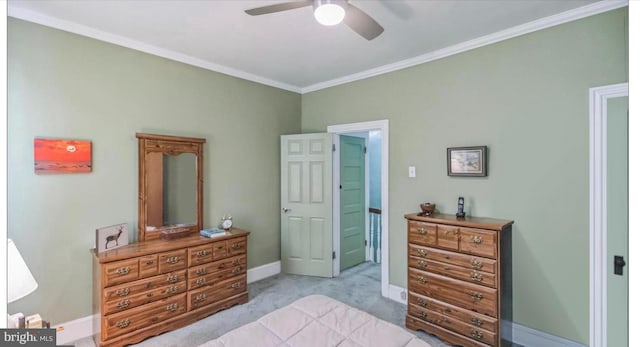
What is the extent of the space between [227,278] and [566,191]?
10.5 ft

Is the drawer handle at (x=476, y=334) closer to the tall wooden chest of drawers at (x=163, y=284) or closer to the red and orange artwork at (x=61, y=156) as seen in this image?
the tall wooden chest of drawers at (x=163, y=284)

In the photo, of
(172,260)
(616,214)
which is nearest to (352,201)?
(172,260)

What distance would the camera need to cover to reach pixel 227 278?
3.11 meters

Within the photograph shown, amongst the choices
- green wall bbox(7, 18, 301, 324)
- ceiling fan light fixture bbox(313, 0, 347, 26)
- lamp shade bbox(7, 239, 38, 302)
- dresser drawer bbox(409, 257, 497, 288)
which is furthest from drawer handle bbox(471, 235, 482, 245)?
lamp shade bbox(7, 239, 38, 302)

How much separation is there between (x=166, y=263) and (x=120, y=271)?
0.36m

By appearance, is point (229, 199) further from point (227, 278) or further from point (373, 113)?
point (373, 113)

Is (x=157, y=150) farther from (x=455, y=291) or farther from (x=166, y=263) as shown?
(x=455, y=291)

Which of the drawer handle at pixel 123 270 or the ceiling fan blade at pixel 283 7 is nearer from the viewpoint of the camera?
the ceiling fan blade at pixel 283 7

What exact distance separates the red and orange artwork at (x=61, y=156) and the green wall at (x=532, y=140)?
125 inches

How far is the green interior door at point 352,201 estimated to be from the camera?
169 inches

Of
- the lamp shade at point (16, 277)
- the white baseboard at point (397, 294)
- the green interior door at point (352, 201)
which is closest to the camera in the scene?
the lamp shade at point (16, 277)

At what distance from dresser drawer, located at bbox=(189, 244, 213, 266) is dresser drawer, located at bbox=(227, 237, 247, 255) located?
0.21 metres

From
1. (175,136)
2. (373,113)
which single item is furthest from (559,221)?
(175,136)

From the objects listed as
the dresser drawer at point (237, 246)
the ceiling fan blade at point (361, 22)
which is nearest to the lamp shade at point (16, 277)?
the dresser drawer at point (237, 246)
